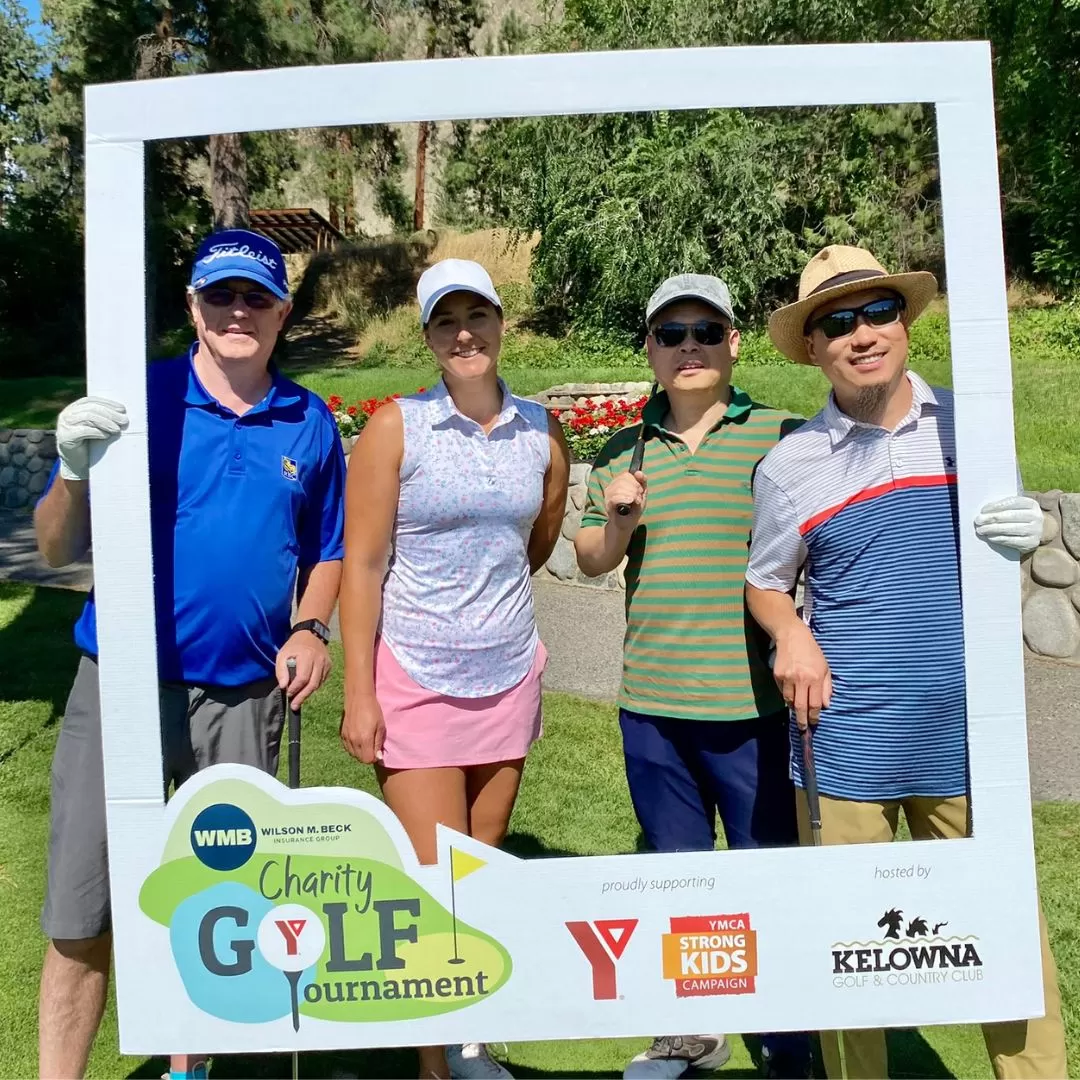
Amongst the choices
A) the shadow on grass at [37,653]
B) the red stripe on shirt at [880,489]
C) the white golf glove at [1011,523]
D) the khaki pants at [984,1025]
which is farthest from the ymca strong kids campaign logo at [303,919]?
the shadow on grass at [37,653]

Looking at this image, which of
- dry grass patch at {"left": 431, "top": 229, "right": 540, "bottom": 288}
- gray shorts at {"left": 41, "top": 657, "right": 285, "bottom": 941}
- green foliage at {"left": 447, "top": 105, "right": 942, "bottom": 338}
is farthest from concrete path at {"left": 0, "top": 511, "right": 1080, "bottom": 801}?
gray shorts at {"left": 41, "top": 657, "right": 285, "bottom": 941}

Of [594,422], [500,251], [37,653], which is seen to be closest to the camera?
[37,653]

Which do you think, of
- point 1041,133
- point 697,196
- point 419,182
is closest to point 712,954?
point 697,196

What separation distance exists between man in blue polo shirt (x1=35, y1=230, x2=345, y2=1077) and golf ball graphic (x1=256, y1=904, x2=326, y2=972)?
13.4 inches

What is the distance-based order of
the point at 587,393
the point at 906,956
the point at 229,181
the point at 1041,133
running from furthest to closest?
the point at 1041,133, the point at 229,181, the point at 587,393, the point at 906,956

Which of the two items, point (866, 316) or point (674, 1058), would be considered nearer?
point (866, 316)

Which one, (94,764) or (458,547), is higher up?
(458,547)

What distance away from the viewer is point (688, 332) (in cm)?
223

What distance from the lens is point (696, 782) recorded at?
2.38 metres

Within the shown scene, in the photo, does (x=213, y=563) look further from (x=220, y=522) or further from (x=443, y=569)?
(x=443, y=569)

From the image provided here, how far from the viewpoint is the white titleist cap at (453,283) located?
2.06 metres

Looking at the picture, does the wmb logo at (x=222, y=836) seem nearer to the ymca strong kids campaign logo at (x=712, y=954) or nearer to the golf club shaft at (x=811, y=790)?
the ymca strong kids campaign logo at (x=712, y=954)

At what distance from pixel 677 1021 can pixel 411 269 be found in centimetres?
753

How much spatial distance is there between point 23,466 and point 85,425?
9.66 metres
